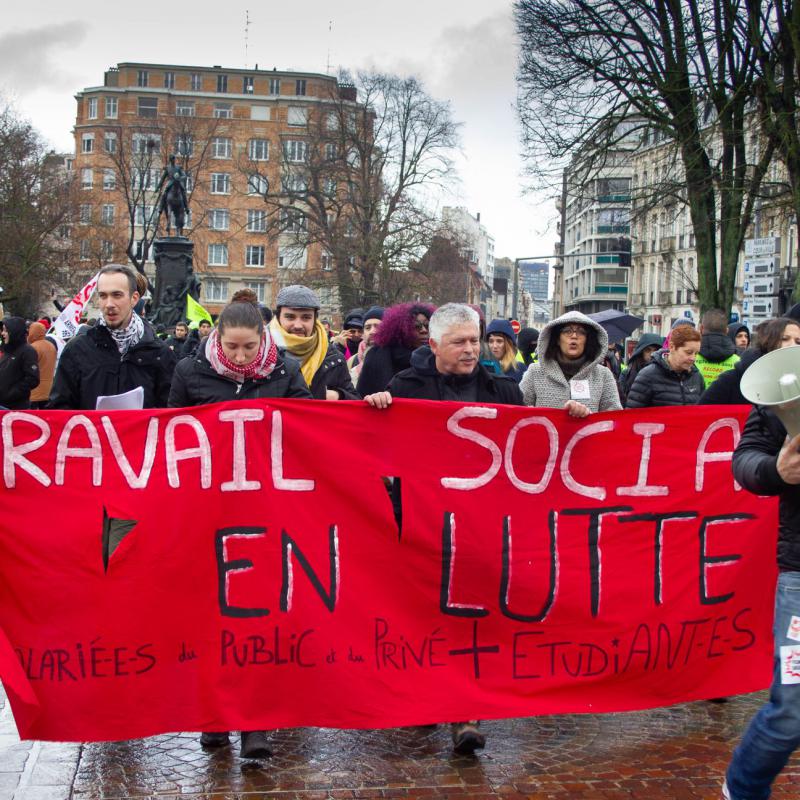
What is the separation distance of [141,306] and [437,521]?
10.3 m

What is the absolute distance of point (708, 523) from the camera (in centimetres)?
532

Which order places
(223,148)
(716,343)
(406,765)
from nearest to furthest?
1. (406,765)
2. (716,343)
3. (223,148)

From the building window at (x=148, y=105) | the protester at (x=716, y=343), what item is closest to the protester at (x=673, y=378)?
the protester at (x=716, y=343)

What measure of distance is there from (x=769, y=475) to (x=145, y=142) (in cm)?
6027

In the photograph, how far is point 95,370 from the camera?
18.0 feet

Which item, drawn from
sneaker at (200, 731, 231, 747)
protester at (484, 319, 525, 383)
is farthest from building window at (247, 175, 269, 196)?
sneaker at (200, 731, 231, 747)

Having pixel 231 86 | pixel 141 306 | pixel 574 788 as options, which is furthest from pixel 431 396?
pixel 231 86

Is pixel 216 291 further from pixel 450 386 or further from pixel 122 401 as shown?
Result: pixel 450 386

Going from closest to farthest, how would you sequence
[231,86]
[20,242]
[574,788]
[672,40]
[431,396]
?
1. [574,788]
2. [431,396]
3. [672,40]
4. [20,242]
5. [231,86]

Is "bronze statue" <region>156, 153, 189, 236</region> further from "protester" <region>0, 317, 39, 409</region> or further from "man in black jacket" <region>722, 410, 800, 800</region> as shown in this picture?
"man in black jacket" <region>722, 410, 800, 800</region>

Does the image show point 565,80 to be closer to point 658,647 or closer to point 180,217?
point 180,217

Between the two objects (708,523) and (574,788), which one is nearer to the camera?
(574,788)

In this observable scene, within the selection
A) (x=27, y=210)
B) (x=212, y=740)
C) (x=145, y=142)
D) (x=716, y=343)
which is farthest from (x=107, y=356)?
(x=145, y=142)

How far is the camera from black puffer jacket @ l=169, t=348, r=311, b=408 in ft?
17.2
